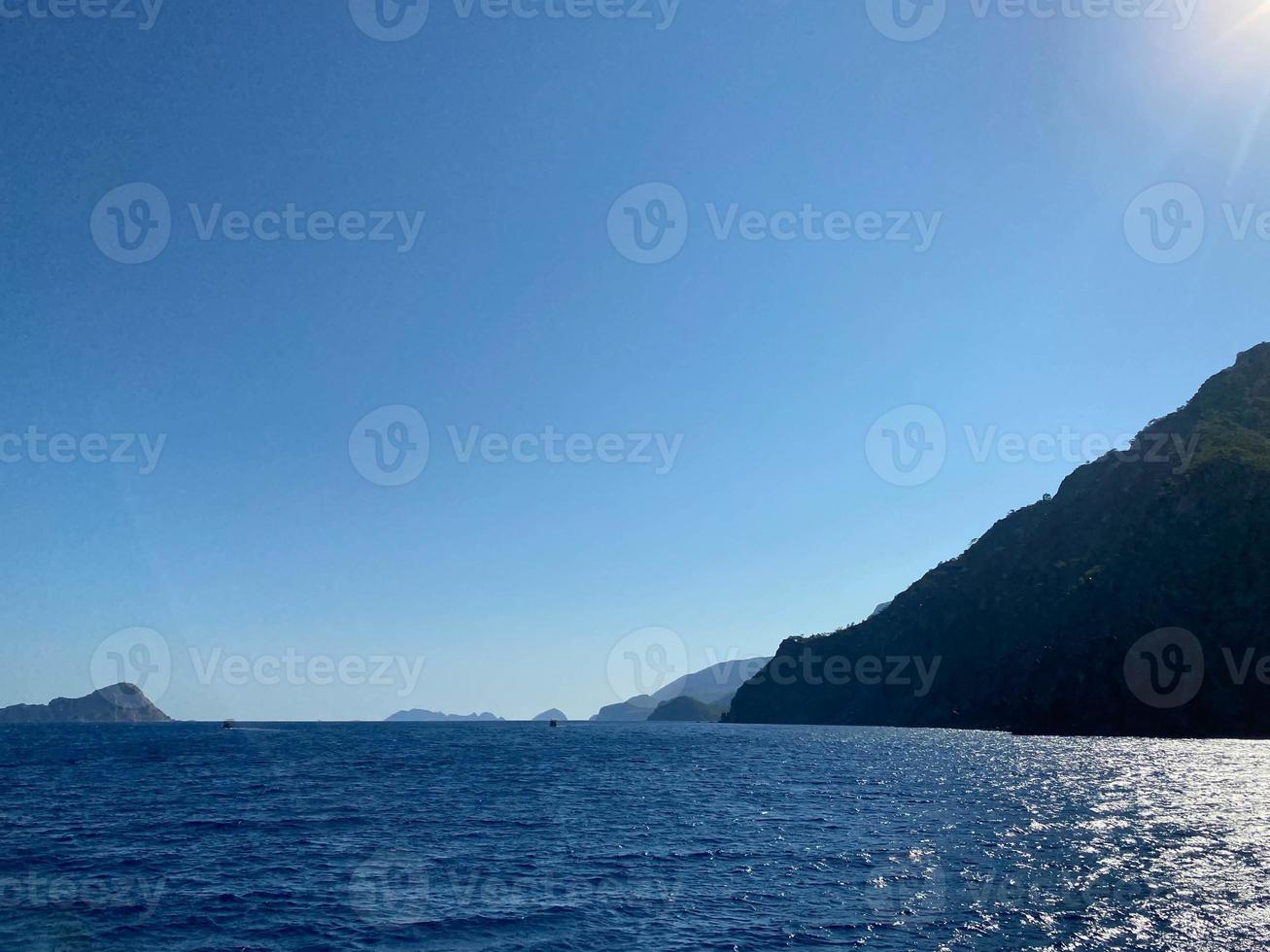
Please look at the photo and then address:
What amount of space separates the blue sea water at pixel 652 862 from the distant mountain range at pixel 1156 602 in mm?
48466

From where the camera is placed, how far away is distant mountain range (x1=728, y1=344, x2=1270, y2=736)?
132500 millimetres

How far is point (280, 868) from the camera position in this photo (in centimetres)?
4400

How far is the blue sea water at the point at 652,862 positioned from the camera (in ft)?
108

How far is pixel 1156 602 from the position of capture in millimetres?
143625

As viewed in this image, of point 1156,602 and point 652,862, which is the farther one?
point 1156,602

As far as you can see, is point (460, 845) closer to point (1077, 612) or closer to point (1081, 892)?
point (1081, 892)

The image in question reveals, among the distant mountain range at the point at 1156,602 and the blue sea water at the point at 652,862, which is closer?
the blue sea water at the point at 652,862

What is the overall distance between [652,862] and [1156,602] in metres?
134

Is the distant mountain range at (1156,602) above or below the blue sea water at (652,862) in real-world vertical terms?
above

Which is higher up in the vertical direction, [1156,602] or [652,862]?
[1156,602]

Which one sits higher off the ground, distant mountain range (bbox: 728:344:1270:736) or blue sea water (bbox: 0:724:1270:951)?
distant mountain range (bbox: 728:344:1270:736)

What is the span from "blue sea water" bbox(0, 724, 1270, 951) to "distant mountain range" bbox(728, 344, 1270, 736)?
4847 centimetres

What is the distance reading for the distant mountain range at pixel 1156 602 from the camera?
132m

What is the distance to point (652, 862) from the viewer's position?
4584 centimetres
